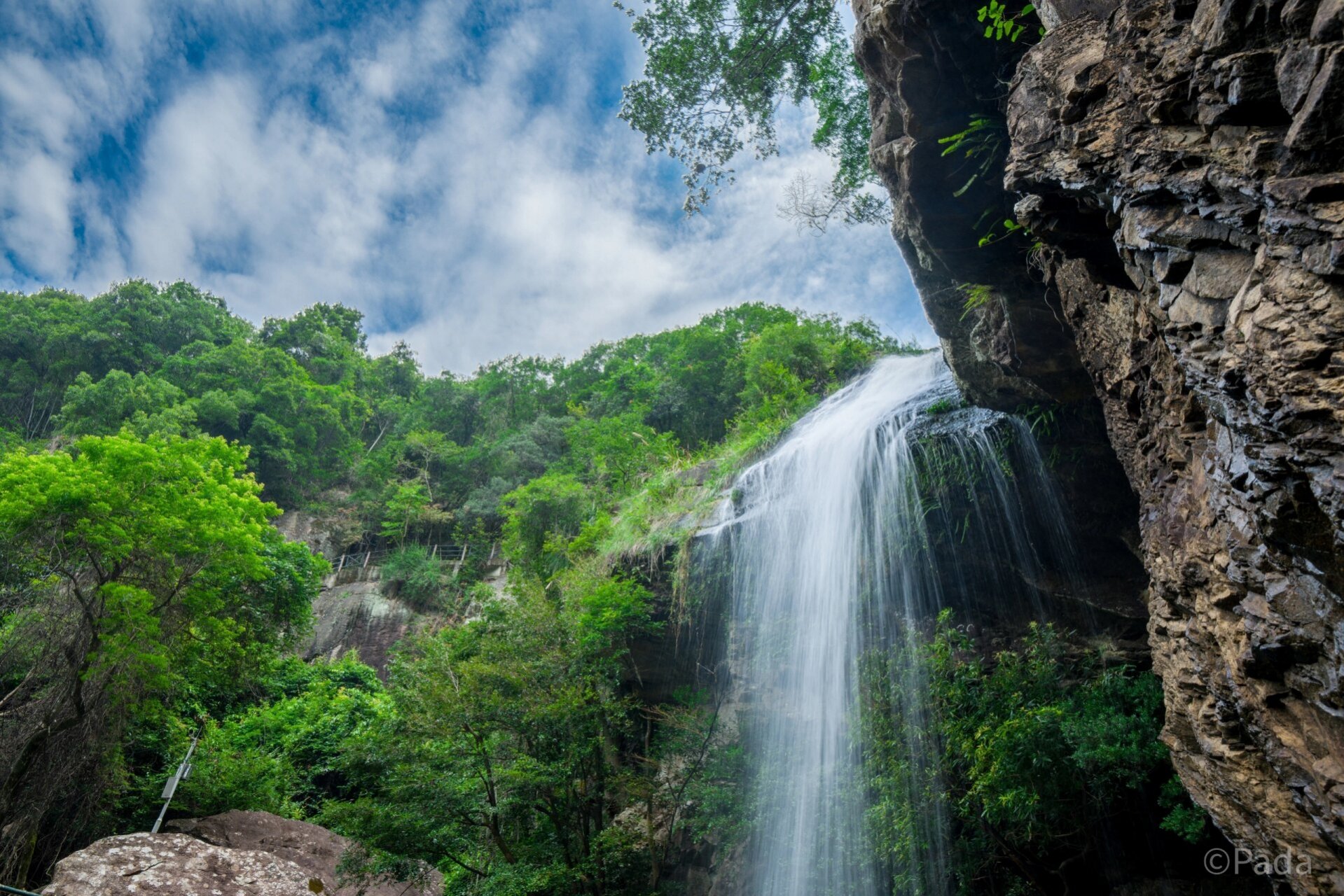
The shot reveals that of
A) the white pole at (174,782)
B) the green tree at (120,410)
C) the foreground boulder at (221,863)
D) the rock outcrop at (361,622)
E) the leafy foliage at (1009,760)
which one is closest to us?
the leafy foliage at (1009,760)

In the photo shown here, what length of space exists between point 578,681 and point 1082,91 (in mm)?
7974

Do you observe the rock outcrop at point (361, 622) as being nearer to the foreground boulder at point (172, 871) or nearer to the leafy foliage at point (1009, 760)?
the foreground boulder at point (172, 871)

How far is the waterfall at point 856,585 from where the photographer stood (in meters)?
7.88

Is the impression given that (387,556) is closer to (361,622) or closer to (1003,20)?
(361,622)

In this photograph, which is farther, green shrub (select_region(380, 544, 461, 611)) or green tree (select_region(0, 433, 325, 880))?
green shrub (select_region(380, 544, 461, 611))

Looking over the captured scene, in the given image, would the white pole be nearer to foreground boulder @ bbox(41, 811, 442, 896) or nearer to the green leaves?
foreground boulder @ bbox(41, 811, 442, 896)

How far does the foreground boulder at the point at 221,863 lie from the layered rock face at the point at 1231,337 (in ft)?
26.6

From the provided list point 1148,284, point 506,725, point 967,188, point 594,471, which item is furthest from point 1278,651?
point 594,471

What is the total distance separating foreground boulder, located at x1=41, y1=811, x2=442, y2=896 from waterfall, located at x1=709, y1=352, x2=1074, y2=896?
471 centimetres

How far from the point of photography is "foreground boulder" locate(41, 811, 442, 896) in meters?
8.29

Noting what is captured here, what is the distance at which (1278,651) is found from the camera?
11.6 feet

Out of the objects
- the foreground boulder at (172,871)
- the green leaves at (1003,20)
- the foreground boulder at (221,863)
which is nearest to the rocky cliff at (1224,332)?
the green leaves at (1003,20)

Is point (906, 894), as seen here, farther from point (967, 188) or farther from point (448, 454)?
point (448, 454)

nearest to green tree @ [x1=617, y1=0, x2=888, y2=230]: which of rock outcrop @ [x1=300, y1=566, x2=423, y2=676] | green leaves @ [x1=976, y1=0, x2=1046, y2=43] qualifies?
green leaves @ [x1=976, y1=0, x2=1046, y2=43]
